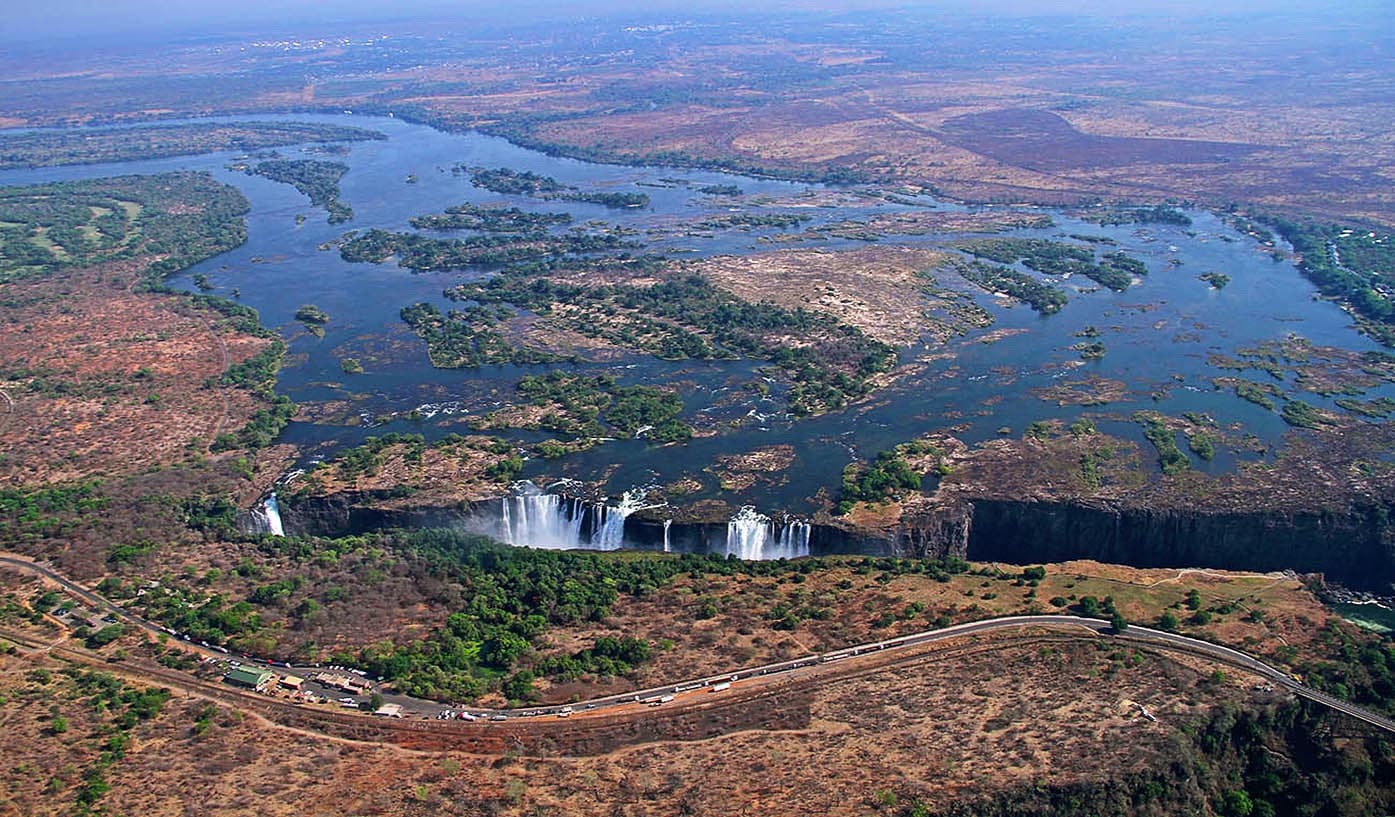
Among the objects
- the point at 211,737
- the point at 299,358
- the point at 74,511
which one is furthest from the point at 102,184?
the point at 211,737

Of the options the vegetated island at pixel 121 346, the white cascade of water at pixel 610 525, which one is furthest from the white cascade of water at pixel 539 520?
the vegetated island at pixel 121 346

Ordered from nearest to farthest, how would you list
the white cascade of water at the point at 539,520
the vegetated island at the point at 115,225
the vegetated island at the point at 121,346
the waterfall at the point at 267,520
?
the waterfall at the point at 267,520 < the white cascade of water at the point at 539,520 < the vegetated island at the point at 121,346 < the vegetated island at the point at 115,225

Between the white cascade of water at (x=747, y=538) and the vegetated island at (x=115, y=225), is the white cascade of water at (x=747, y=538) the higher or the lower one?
the lower one

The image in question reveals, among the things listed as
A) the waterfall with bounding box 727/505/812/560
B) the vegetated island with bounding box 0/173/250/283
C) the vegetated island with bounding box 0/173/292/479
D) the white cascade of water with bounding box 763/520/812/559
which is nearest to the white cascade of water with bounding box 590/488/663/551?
the waterfall with bounding box 727/505/812/560

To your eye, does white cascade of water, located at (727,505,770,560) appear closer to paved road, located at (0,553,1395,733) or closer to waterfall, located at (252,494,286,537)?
paved road, located at (0,553,1395,733)

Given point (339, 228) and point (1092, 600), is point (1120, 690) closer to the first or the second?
point (1092, 600)

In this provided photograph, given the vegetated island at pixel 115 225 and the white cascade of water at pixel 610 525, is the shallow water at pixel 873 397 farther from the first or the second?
the vegetated island at pixel 115 225

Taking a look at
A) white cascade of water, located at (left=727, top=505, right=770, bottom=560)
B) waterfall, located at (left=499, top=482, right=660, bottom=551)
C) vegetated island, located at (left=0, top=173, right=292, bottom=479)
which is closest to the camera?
white cascade of water, located at (left=727, top=505, right=770, bottom=560)

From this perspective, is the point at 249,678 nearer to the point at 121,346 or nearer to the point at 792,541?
the point at 792,541
